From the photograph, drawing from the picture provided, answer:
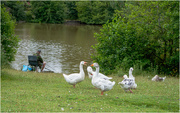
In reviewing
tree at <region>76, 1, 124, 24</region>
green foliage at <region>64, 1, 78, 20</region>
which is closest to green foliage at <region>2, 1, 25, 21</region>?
green foliage at <region>64, 1, 78, 20</region>

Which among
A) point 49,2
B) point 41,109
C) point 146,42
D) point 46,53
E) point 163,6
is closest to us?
point 41,109

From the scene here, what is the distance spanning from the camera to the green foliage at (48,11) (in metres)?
92.7

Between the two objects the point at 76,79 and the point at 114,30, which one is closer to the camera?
the point at 76,79

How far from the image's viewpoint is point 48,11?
9262 cm

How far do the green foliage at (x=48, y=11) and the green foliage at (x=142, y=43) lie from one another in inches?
2812

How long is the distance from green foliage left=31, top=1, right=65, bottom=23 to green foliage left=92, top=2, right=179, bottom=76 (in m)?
71.4

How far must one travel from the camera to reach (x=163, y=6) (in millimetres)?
21578

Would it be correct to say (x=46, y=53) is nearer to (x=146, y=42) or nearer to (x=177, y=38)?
(x=146, y=42)

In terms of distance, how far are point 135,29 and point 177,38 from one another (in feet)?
13.3

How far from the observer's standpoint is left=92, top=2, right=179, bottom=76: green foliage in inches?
880

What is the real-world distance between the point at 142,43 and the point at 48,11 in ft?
245

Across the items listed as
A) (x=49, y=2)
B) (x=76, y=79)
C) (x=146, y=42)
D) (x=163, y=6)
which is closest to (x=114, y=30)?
(x=146, y=42)

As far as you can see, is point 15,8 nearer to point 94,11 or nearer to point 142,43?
point 94,11

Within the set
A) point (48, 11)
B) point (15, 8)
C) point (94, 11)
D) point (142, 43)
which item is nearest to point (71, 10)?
point (94, 11)
